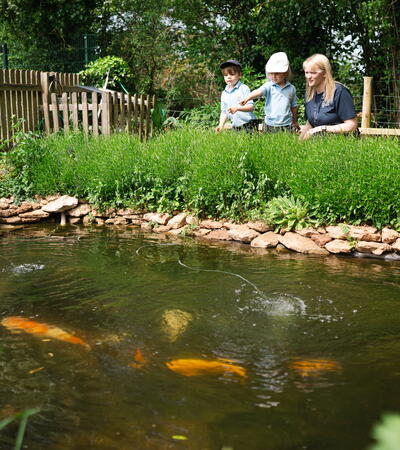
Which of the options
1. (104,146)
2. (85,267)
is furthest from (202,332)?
(104,146)

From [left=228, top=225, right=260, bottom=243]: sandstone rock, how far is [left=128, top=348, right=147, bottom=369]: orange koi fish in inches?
130

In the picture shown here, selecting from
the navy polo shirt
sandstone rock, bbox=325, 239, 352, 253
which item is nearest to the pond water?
sandstone rock, bbox=325, 239, 352, 253

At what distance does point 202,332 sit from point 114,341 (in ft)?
1.96

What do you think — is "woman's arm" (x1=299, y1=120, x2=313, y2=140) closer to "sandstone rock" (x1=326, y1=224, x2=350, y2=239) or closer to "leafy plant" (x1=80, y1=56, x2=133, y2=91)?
"sandstone rock" (x1=326, y1=224, x2=350, y2=239)

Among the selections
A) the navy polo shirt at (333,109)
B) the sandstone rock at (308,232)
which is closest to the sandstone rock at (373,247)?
the sandstone rock at (308,232)

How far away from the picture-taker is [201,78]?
1739 centimetres

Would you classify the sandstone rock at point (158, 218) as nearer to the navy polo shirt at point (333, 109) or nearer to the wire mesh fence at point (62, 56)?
the navy polo shirt at point (333, 109)

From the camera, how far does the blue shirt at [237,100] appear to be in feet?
27.0

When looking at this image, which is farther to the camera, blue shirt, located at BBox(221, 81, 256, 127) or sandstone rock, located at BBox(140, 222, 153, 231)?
blue shirt, located at BBox(221, 81, 256, 127)

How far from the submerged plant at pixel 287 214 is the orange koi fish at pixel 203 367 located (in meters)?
3.26

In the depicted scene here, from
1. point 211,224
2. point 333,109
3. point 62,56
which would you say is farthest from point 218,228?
point 62,56

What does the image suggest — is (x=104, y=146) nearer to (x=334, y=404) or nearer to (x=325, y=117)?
(x=325, y=117)

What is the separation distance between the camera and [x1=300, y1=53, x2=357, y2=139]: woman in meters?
7.12

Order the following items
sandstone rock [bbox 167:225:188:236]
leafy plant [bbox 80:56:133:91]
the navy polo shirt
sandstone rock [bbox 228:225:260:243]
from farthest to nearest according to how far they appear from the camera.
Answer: leafy plant [bbox 80:56:133:91] → sandstone rock [bbox 167:225:188:236] → the navy polo shirt → sandstone rock [bbox 228:225:260:243]
